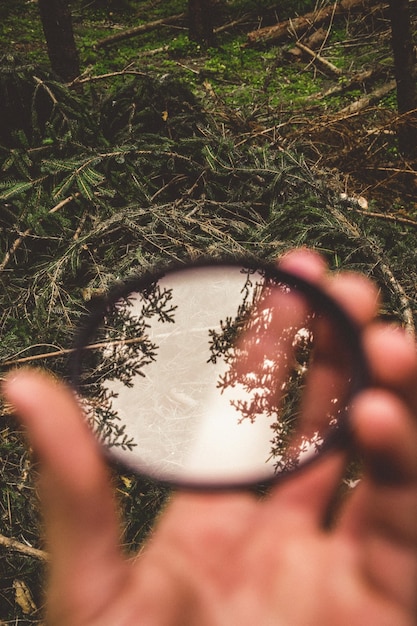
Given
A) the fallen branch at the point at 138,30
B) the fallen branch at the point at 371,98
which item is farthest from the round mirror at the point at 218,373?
the fallen branch at the point at 138,30

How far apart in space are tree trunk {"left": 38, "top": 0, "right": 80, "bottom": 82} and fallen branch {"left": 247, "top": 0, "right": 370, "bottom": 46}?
220 inches

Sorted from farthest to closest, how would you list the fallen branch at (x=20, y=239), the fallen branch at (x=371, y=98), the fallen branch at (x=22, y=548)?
the fallen branch at (x=371, y=98) → the fallen branch at (x=20, y=239) → the fallen branch at (x=22, y=548)

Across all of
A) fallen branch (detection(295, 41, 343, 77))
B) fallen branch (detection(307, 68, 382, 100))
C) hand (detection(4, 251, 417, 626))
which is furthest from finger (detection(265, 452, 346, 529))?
fallen branch (detection(295, 41, 343, 77))

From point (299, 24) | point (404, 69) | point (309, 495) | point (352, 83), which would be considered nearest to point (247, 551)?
point (309, 495)

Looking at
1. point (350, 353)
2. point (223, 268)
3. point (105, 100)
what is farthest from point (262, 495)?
point (105, 100)

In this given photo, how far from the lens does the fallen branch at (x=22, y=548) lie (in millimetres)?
2004

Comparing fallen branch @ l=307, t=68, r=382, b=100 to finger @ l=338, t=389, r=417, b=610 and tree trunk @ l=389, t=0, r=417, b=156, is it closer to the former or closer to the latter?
tree trunk @ l=389, t=0, r=417, b=156

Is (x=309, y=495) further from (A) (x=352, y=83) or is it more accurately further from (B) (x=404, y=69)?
(A) (x=352, y=83)

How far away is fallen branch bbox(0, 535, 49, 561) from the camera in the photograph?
2.00 meters

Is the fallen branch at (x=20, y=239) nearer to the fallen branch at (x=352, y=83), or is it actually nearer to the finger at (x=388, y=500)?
the finger at (x=388, y=500)

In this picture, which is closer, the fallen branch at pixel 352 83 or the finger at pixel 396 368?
the finger at pixel 396 368

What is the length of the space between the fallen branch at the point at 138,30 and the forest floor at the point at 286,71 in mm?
56

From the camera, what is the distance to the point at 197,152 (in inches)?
129

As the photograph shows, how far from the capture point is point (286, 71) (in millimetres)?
8148
